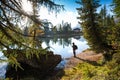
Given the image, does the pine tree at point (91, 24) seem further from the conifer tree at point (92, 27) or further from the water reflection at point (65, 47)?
the water reflection at point (65, 47)

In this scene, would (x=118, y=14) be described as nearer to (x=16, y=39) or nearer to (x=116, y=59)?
(x=116, y=59)

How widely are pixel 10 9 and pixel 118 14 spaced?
10.5m

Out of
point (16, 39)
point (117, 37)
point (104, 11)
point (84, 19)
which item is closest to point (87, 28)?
point (84, 19)

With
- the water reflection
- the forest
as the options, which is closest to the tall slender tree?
the forest

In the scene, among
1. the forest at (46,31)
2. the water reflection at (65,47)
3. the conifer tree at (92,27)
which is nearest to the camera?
the forest at (46,31)

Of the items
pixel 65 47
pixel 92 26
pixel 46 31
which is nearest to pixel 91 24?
pixel 92 26

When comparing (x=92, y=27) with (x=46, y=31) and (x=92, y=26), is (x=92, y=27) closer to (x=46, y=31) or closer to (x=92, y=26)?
(x=92, y=26)

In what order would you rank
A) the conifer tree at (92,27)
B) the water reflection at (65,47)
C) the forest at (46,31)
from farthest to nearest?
the water reflection at (65,47), the conifer tree at (92,27), the forest at (46,31)

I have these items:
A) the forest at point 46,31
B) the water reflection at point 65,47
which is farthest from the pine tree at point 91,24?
the water reflection at point 65,47

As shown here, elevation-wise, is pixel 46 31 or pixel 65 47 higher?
pixel 46 31

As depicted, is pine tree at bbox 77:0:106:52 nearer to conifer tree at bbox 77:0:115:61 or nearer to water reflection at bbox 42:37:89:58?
conifer tree at bbox 77:0:115:61

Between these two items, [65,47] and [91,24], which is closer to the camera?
[91,24]

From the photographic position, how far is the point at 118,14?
1644cm

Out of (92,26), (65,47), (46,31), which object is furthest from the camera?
(65,47)
